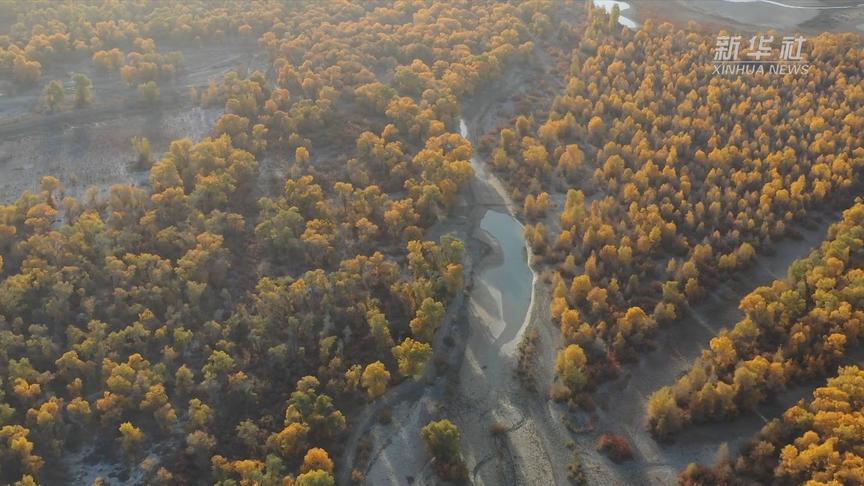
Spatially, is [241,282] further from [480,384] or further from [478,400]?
[478,400]

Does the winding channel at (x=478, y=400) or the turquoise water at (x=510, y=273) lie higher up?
the turquoise water at (x=510, y=273)

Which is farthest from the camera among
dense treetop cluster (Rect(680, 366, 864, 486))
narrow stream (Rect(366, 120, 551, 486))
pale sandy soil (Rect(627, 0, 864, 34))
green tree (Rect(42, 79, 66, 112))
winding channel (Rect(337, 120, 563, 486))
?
pale sandy soil (Rect(627, 0, 864, 34))

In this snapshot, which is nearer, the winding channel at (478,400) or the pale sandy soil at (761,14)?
the winding channel at (478,400)

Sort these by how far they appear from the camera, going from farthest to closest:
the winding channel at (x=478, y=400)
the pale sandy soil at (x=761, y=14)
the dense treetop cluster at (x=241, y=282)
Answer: the pale sandy soil at (x=761, y=14), the dense treetop cluster at (x=241, y=282), the winding channel at (x=478, y=400)

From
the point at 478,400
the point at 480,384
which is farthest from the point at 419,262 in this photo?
the point at 478,400

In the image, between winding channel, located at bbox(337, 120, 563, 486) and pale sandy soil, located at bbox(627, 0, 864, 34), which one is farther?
pale sandy soil, located at bbox(627, 0, 864, 34)

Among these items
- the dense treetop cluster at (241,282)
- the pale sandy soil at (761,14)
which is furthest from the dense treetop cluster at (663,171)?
the pale sandy soil at (761,14)

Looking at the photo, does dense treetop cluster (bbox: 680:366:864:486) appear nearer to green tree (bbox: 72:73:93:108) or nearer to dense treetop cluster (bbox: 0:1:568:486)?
dense treetop cluster (bbox: 0:1:568:486)

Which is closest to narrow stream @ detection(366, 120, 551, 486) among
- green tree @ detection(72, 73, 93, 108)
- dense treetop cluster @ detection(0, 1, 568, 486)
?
dense treetop cluster @ detection(0, 1, 568, 486)

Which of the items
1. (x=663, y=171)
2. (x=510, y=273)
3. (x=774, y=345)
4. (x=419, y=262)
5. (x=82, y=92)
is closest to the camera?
(x=774, y=345)

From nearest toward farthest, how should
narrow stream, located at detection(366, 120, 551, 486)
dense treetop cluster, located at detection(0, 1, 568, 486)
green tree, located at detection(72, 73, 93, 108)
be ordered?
narrow stream, located at detection(366, 120, 551, 486) < dense treetop cluster, located at detection(0, 1, 568, 486) < green tree, located at detection(72, 73, 93, 108)

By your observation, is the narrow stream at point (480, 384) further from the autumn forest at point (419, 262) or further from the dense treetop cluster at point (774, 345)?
the dense treetop cluster at point (774, 345)

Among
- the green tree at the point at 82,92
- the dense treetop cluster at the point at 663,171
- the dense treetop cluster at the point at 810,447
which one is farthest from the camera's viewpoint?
the green tree at the point at 82,92
